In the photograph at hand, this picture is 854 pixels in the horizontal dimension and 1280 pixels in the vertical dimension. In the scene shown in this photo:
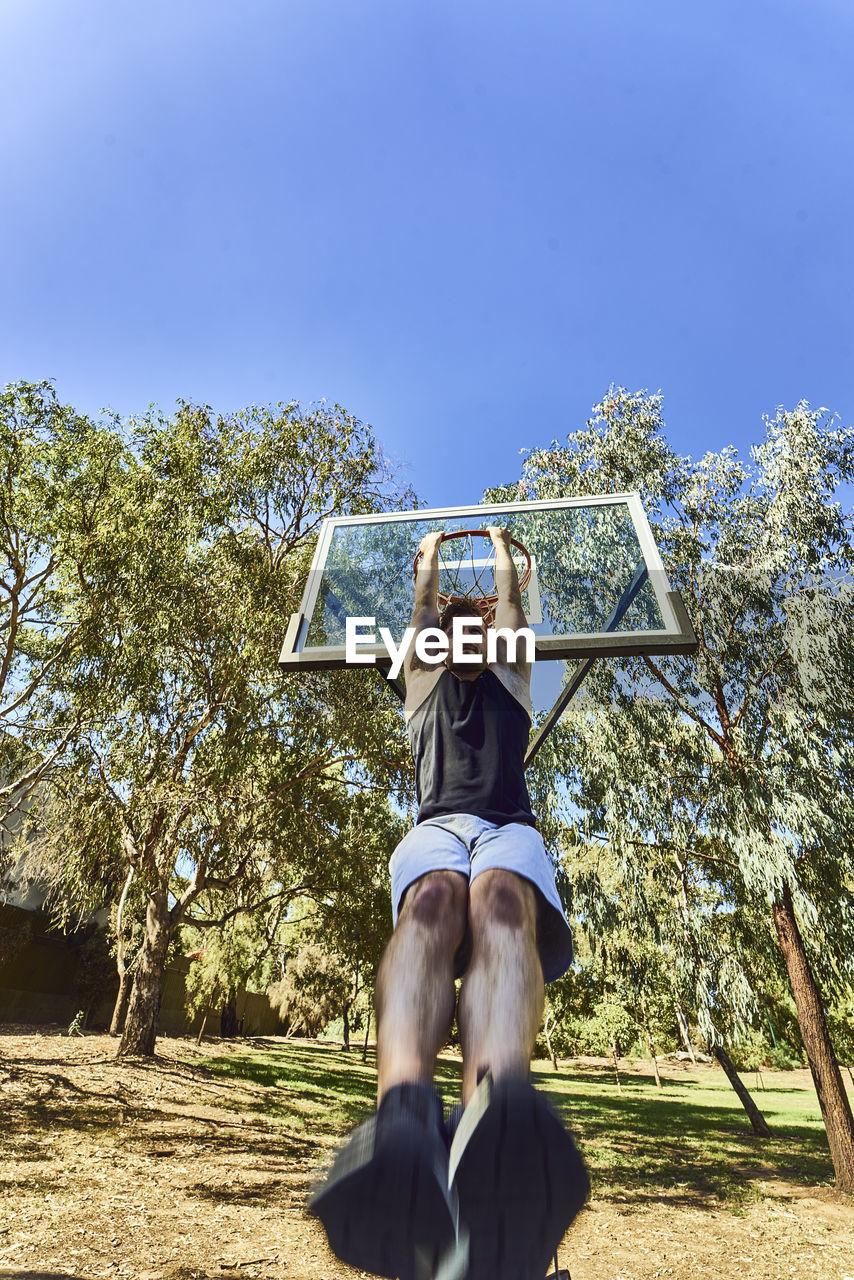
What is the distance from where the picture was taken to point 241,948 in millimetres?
17031

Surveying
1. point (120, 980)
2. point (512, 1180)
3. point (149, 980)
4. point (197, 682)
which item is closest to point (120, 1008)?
point (120, 980)

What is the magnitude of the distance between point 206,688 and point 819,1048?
30.3 ft

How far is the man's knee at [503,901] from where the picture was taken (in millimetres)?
1306

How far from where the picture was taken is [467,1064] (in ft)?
3.80

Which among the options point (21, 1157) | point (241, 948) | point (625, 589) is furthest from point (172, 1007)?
point (625, 589)

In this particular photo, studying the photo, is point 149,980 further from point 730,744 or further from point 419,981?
point 419,981

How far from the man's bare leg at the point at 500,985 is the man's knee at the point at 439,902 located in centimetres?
3

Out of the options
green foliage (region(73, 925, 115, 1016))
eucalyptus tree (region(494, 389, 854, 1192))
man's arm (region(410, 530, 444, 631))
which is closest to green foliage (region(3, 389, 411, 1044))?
eucalyptus tree (region(494, 389, 854, 1192))

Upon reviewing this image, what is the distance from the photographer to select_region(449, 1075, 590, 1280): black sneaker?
1.00m

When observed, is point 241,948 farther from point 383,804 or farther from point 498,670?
point 498,670

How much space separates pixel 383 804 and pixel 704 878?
5.40 metres

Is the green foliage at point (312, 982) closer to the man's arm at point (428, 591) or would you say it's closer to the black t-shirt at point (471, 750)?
the man's arm at point (428, 591)

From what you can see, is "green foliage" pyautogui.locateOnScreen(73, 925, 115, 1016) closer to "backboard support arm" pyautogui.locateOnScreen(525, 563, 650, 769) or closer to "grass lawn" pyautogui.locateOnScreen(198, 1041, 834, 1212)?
"grass lawn" pyautogui.locateOnScreen(198, 1041, 834, 1212)

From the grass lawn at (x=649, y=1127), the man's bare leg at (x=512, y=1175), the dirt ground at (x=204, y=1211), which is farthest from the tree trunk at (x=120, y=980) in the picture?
the man's bare leg at (x=512, y=1175)
